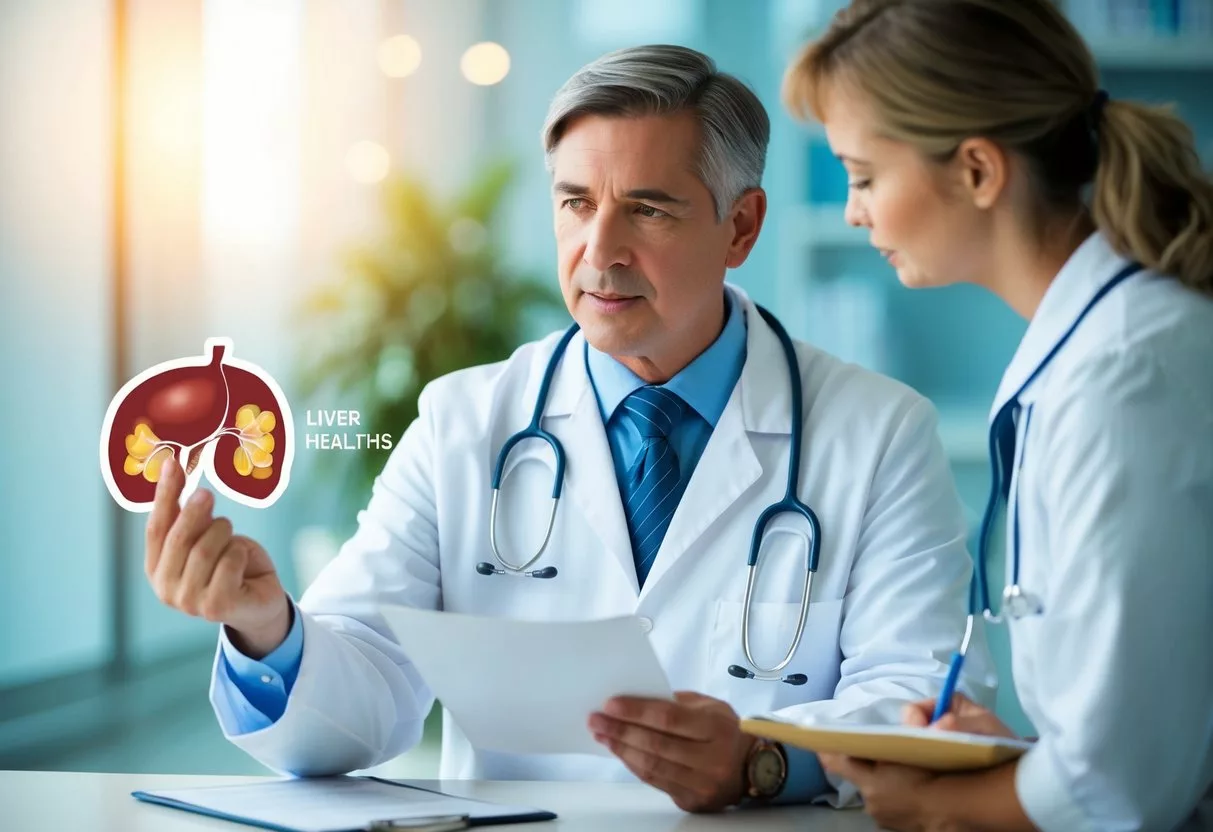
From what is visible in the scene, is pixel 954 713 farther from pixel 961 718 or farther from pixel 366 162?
pixel 366 162

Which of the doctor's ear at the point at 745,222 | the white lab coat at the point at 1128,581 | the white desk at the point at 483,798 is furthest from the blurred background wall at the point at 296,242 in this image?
the white lab coat at the point at 1128,581

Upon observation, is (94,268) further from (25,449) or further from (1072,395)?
(1072,395)

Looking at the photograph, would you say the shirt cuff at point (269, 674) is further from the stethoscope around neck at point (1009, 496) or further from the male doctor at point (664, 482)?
the stethoscope around neck at point (1009, 496)

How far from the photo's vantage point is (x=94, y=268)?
315cm

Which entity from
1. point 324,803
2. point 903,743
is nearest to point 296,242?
point 324,803

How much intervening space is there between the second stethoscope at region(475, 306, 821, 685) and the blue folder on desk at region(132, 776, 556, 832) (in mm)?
391

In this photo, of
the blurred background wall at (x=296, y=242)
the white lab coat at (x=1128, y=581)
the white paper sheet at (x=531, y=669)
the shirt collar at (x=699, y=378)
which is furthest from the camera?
the blurred background wall at (x=296, y=242)

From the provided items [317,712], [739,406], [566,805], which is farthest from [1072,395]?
[317,712]

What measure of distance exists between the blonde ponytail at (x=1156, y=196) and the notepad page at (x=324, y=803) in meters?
0.78

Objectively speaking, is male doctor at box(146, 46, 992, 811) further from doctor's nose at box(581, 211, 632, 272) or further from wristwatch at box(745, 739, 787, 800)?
wristwatch at box(745, 739, 787, 800)

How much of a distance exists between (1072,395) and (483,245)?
2455 mm

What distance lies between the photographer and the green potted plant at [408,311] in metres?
3.29

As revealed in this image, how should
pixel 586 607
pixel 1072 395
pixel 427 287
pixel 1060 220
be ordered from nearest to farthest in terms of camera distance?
pixel 1072 395
pixel 1060 220
pixel 586 607
pixel 427 287

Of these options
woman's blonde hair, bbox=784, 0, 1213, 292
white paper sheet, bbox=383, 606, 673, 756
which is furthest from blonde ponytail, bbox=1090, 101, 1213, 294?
white paper sheet, bbox=383, 606, 673, 756
